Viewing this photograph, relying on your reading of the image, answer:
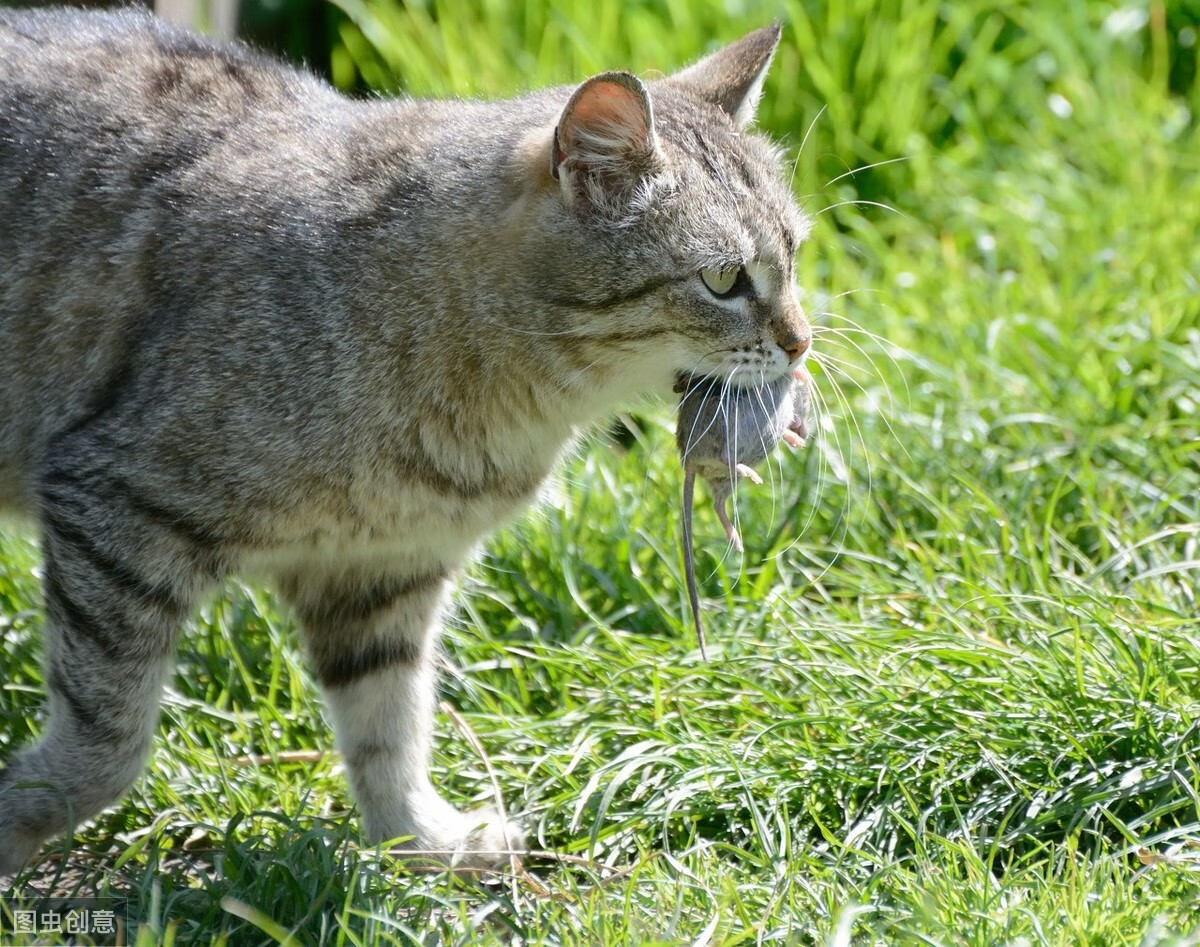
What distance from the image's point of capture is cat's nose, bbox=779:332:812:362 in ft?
9.78

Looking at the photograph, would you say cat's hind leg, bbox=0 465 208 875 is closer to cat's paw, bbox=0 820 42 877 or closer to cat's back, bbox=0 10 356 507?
cat's paw, bbox=0 820 42 877

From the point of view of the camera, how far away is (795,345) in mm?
2988

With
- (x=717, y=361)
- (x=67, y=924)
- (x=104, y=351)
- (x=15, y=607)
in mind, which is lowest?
(x=15, y=607)

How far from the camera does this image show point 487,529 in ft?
10.6

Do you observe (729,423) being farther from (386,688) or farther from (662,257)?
(386,688)

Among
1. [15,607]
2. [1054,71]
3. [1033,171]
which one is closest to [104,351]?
[15,607]

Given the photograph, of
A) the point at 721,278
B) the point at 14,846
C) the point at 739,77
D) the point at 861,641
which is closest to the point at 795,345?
the point at 721,278

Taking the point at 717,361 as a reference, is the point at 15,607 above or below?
below

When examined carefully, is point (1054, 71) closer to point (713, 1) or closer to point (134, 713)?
point (713, 1)

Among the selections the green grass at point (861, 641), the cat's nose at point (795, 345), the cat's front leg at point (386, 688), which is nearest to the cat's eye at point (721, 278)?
the cat's nose at point (795, 345)

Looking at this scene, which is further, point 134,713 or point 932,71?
point 932,71

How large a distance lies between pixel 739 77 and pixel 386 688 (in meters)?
1.52

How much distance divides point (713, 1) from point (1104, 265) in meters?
1.76

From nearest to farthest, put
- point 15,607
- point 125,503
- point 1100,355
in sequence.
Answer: point 125,503 → point 15,607 → point 1100,355
